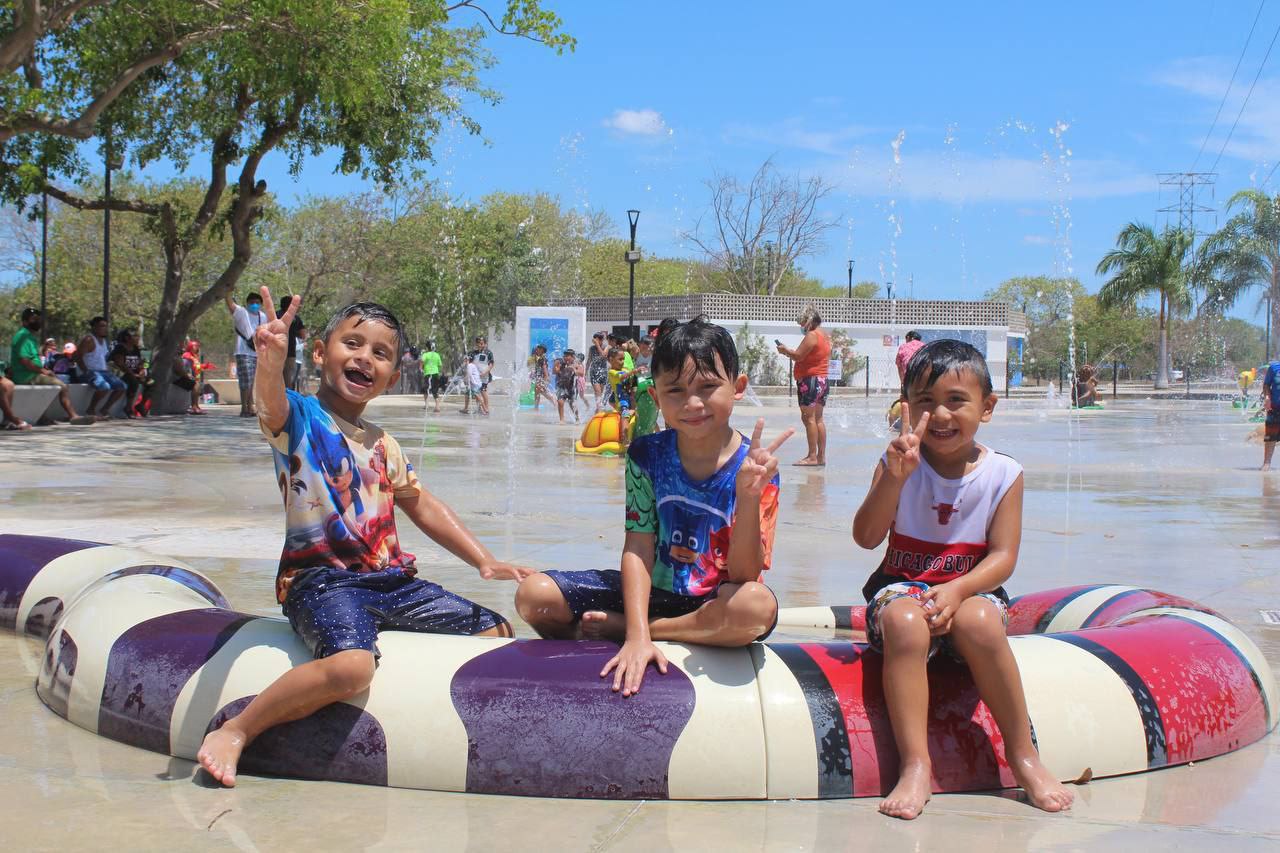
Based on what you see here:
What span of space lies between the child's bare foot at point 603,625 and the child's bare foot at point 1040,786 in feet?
3.73

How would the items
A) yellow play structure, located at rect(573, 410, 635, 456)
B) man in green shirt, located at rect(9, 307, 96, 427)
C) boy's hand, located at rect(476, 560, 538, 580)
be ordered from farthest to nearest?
man in green shirt, located at rect(9, 307, 96, 427), yellow play structure, located at rect(573, 410, 635, 456), boy's hand, located at rect(476, 560, 538, 580)

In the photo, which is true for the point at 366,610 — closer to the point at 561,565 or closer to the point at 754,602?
the point at 754,602

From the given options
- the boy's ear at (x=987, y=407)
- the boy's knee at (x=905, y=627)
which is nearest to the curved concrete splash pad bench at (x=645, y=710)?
the boy's knee at (x=905, y=627)

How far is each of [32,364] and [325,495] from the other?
14.1 metres

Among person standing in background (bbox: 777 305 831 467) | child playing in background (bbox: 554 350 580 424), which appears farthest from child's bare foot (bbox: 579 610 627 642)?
child playing in background (bbox: 554 350 580 424)

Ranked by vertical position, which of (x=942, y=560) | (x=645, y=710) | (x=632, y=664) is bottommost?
(x=645, y=710)

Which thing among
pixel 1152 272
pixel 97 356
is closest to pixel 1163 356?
pixel 1152 272

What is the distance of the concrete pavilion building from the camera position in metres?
46.2

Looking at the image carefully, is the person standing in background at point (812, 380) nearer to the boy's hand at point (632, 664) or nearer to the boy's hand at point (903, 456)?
the boy's hand at point (903, 456)

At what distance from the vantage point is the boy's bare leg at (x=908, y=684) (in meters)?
3.04

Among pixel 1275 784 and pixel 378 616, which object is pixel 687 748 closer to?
pixel 378 616

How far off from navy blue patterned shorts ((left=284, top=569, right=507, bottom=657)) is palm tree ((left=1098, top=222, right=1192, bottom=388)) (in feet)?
147

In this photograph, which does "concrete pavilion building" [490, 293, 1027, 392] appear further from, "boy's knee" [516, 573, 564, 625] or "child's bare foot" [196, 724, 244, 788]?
"child's bare foot" [196, 724, 244, 788]

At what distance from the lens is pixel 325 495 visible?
3.38 m
